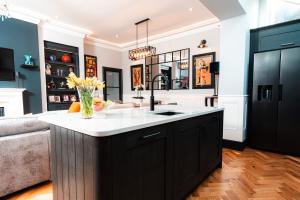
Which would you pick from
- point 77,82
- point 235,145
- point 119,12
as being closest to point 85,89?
point 77,82

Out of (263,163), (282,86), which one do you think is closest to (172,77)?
(282,86)

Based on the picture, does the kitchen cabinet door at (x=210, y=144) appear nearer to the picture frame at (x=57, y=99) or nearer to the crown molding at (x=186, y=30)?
the crown molding at (x=186, y=30)

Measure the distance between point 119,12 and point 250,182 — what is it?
14.3 feet

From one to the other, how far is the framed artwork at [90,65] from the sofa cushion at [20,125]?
4297 millimetres

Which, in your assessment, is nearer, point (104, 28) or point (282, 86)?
point (282, 86)

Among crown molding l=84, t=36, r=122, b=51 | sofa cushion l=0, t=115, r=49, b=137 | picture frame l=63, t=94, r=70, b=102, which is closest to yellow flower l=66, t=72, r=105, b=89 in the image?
sofa cushion l=0, t=115, r=49, b=137

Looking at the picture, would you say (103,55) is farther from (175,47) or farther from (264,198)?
(264,198)

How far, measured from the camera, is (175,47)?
18.4 feet

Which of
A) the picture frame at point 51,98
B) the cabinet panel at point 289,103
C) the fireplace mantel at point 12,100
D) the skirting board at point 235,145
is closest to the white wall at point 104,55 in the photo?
the picture frame at point 51,98

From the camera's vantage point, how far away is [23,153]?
5.95 ft

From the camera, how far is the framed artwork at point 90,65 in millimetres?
6098

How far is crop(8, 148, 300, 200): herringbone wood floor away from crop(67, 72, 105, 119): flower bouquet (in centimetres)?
118

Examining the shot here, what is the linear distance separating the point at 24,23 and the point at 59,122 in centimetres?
446

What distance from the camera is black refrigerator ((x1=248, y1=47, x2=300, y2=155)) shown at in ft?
9.16
